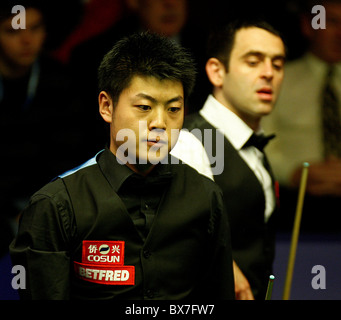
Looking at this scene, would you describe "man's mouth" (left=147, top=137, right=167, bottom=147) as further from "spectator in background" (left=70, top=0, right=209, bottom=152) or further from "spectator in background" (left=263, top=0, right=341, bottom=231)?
"spectator in background" (left=263, top=0, right=341, bottom=231)

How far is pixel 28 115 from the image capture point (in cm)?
209

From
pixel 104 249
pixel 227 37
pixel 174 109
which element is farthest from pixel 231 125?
pixel 104 249

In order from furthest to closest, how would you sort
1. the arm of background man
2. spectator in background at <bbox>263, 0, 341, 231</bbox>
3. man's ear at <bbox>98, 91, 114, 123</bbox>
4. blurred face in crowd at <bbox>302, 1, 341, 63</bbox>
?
spectator in background at <bbox>263, 0, 341, 231</bbox> < blurred face in crowd at <bbox>302, 1, 341, 63</bbox> < man's ear at <bbox>98, 91, 114, 123</bbox> < the arm of background man

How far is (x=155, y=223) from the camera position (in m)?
1.39

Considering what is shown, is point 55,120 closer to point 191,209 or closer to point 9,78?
point 9,78

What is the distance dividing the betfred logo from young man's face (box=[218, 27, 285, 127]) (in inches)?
27.7

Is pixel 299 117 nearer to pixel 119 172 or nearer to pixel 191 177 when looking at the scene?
pixel 191 177

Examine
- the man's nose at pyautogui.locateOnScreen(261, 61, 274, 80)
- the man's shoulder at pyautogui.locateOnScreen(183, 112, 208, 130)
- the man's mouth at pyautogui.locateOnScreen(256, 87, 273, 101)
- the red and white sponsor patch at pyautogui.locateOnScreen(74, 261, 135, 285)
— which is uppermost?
the man's nose at pyautogui.locateOnScreen(261, 61, 274, 80)

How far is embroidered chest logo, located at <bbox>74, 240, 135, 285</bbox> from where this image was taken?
134cm

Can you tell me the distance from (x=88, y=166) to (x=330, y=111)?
1746 millimetres

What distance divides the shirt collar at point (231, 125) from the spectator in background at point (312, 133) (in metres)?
0.97

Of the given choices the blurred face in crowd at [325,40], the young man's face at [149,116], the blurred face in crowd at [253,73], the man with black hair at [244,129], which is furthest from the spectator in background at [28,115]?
the blurred face in crowd at [325,40]

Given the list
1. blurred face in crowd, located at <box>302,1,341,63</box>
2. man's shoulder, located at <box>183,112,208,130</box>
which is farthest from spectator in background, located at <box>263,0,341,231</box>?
man's shoulder, located at <box>183,112,208,130</box>
